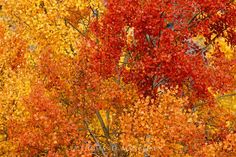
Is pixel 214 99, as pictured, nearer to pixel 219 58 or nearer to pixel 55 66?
pixel 219 58

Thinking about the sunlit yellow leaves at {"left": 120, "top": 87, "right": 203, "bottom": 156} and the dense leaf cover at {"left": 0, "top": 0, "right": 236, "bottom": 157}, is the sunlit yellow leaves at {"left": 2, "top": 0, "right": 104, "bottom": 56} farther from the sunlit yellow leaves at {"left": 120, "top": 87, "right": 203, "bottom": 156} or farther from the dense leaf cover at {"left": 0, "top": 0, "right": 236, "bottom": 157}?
the sunlit yellow leaves at {"left": 120, "top": 87, "right": 203, "bottom": 156}

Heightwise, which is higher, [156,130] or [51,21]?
[51,21]

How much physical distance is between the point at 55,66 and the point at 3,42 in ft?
24.7

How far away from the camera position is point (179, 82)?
1169 inches

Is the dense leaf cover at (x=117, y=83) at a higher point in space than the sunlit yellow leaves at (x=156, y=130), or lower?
Result: higher

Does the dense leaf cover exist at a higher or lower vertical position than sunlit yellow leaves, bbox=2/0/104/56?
lower

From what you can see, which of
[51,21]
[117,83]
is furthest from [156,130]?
[51,21]

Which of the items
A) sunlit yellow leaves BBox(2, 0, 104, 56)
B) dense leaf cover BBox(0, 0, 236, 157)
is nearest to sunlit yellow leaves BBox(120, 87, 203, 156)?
dense leaf cover BBox(0, 0, 236, 157)

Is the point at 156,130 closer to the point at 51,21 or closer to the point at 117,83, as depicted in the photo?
the point at 117,83

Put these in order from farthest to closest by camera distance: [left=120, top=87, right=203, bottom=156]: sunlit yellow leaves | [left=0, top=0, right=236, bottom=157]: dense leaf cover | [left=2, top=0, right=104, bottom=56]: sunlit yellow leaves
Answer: [left=2, top=0, right=104, bottom=56]: sunlit yellow leaves → [left=0, top=0, right=236, bottom=157]: dense leaf cover → [left=120, top=87, right=203, bottom=156]: sunlit yellow leaves

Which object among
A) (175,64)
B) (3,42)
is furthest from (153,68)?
(3,42)

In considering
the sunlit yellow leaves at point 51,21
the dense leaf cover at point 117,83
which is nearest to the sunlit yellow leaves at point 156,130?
the dense leaf cover at point 117,83

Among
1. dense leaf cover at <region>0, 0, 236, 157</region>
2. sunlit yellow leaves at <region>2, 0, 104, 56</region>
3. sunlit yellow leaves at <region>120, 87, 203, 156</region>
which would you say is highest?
sunlit yellow leaves at <region>2, 0, 104, 56</region>

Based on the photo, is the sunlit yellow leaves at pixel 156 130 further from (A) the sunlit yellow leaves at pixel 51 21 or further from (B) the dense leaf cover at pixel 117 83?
(A) the sunlit yellow leaves at pixel 51 21
